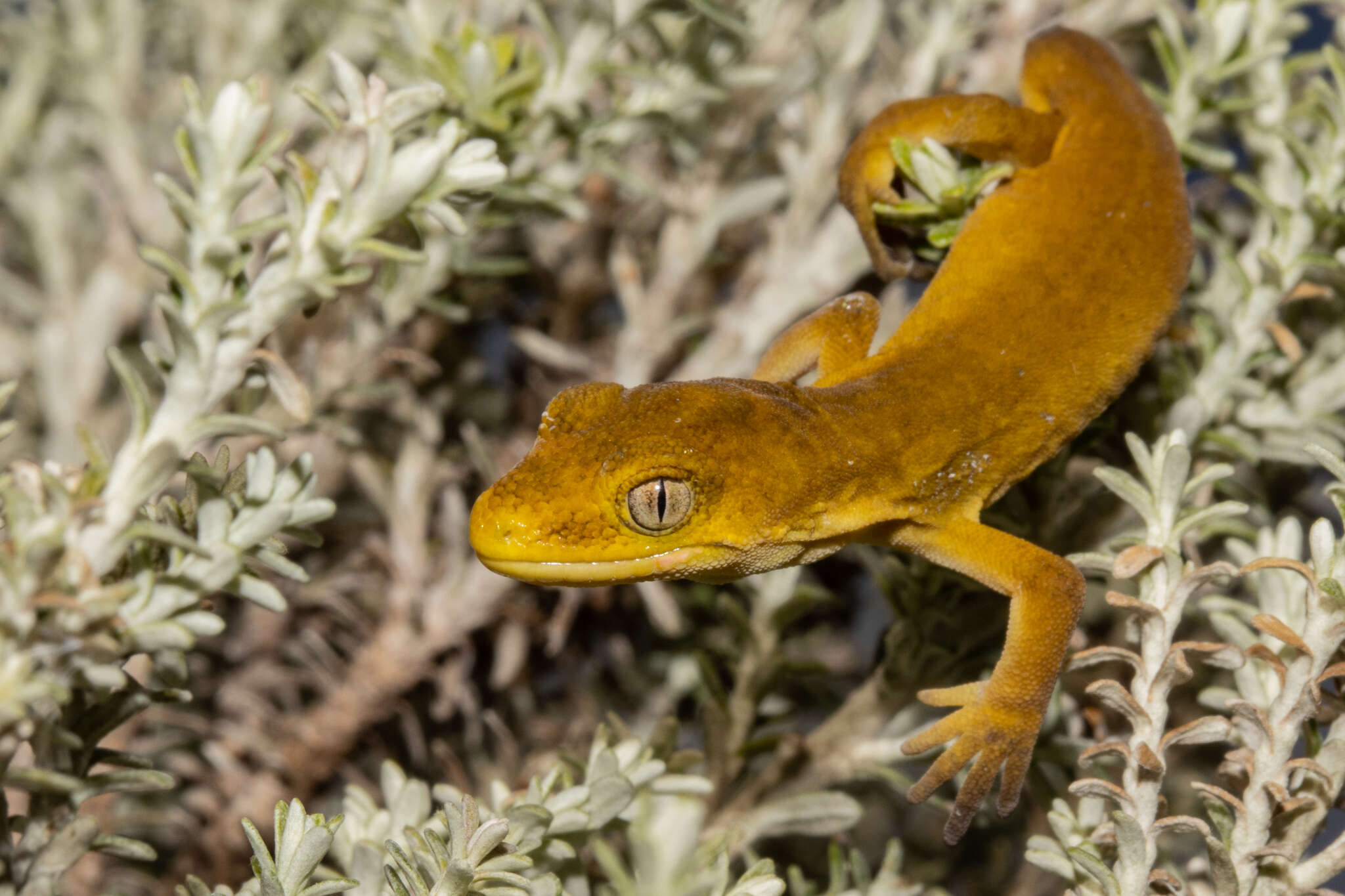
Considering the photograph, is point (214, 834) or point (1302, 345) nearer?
point (214, 834)

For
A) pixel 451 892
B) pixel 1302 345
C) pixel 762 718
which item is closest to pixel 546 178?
pixel 762 718

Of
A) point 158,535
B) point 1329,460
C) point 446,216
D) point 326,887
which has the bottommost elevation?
point 326,887

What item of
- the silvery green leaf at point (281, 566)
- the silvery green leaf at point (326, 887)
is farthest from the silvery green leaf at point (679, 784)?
the silvery green leaf at point (281, 566)

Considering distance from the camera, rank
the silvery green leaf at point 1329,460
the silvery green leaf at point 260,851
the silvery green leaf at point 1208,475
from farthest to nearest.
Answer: the silvery green leaf at point 1208,475, the silvery green leaf at point 1329,460, the silvery green leaf at point 260,851

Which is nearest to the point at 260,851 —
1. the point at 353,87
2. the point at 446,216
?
the point at 446,216

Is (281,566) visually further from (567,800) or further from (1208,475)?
(1208,475)

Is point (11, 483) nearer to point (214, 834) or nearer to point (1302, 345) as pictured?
point (214, 834)

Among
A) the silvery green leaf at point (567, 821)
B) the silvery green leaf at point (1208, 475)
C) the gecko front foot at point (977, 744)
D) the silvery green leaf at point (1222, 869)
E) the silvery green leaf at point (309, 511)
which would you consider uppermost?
the silvery green leaf at point (309, 511)

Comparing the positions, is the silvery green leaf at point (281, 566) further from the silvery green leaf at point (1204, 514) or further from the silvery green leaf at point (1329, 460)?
the silvery green leaf at point (1329, 460)
